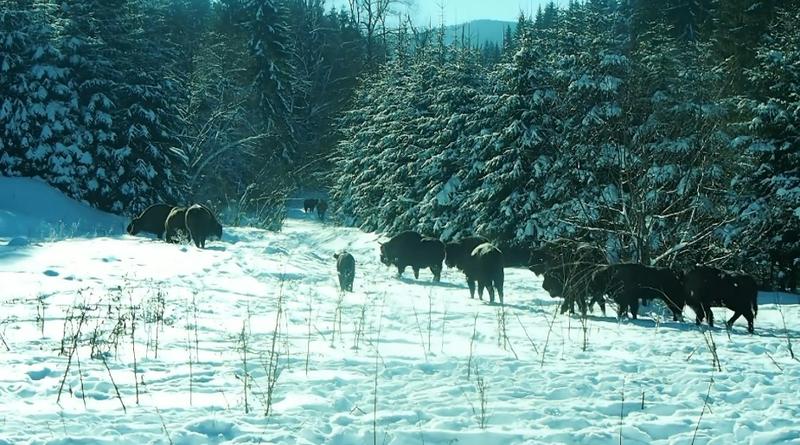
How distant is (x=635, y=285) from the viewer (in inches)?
499

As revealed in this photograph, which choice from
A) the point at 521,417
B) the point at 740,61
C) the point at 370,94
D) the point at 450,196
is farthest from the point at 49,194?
the point at 740,61

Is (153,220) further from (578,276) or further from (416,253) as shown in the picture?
(578,276)

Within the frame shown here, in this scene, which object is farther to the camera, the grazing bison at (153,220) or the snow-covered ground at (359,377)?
the grazing bison at (153,220)

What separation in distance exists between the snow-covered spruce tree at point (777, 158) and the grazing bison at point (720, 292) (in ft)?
34.8

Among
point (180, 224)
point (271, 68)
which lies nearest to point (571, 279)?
point (180, 224)

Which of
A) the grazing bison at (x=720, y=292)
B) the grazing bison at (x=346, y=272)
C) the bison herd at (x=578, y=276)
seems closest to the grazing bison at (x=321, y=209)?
the bison herd at (x=578, y=276)

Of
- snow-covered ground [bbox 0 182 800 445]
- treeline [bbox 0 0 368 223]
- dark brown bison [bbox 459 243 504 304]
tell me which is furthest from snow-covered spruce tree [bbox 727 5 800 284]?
treeline [bbox 0 0 368 223]

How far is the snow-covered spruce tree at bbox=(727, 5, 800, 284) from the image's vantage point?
2202 cm

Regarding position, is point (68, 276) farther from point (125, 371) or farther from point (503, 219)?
point (503, 219)

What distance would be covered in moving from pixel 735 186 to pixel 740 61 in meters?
13.6

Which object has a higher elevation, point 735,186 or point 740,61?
point 740,61

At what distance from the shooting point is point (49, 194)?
2741 cm

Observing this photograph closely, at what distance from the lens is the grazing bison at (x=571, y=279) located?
1266 cm

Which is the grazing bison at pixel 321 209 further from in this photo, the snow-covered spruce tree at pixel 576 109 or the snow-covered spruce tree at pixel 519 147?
the snow-covered spruce tree at pixel 576 109
